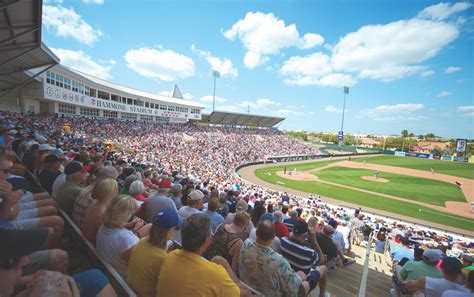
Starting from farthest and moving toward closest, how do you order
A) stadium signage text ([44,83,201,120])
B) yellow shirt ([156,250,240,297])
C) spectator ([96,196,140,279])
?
stadium signage text ([44,83,201,120]), spectator ([96,196,140,279]), yellow shirt ([156,250,240,297])

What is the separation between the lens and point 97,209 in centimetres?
298

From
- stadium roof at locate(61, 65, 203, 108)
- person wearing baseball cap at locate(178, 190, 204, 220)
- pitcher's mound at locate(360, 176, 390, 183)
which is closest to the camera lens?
person wearing baseball cap at locate(178, 190, 204, 220)

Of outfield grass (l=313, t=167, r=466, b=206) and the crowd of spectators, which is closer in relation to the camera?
the crowd of spectators

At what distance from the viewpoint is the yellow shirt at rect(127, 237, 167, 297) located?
7.08 ft

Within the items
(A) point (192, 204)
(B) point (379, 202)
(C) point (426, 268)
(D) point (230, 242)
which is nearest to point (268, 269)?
(D) point (230, 242)

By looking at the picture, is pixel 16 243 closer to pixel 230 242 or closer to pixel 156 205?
pixel 230 242

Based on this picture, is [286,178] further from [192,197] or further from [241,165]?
[192,197]

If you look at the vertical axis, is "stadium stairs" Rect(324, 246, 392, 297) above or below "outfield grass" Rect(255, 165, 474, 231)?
above

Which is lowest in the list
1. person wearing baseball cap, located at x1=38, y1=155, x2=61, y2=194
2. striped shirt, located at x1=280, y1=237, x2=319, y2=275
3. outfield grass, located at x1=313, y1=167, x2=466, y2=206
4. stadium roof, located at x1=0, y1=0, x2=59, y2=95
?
outfield grass, located at x1=313, y1=167, x2=466, y2=206

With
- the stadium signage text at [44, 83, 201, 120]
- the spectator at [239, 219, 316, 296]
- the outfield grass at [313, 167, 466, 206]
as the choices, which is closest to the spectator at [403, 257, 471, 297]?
the spectator at [239, 219, 316, 296]

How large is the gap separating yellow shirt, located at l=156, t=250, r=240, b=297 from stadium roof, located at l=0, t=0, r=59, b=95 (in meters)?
9.69

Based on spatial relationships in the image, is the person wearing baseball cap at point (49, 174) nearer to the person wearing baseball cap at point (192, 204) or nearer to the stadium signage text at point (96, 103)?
the person wearing baseball cap at point (192, 204)

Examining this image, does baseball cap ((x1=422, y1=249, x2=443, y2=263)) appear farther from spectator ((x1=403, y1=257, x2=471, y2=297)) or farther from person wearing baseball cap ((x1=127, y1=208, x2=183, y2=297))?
person wearing baseball cap ((x1=127, y1=208, x2=183, y2=297))

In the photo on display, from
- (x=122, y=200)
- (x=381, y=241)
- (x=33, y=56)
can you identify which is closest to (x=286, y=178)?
(x=381, y=241)
